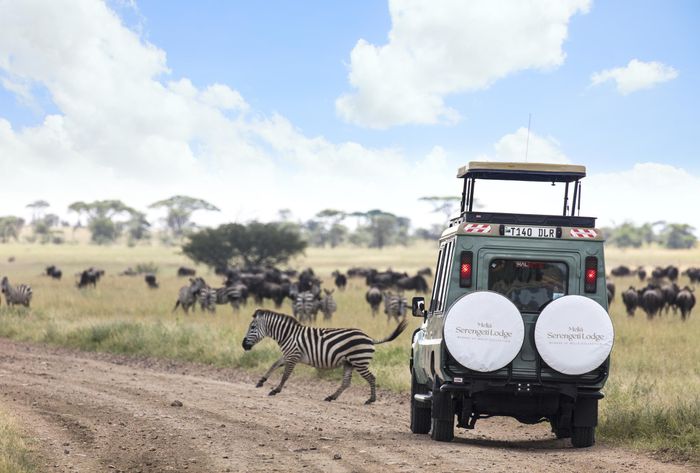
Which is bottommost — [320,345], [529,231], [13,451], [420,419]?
[13,451]

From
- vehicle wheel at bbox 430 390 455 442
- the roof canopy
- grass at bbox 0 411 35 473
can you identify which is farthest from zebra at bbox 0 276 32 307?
vehicle wheel at bbox 430 390 455 442

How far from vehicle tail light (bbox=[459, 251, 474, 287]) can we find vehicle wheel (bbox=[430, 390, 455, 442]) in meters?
1.19

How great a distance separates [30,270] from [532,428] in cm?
8076

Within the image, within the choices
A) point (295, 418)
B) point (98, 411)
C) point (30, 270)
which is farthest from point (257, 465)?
point (30, 270)

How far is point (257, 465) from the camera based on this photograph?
958 cm

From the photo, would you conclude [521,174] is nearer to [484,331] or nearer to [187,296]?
[484,331]

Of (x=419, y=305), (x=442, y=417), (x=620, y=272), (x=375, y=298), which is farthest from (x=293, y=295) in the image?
(x=620, y=272)

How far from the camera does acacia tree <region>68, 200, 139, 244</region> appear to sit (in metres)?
144

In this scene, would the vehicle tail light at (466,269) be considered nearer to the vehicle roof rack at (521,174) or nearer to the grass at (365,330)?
the vehicle roof rack at (521,174)

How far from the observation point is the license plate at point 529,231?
10789 millimetres

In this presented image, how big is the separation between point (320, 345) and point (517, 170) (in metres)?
6.23

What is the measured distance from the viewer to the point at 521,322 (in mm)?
10172

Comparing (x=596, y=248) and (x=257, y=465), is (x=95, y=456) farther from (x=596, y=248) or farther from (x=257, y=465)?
(x=596, y=248)

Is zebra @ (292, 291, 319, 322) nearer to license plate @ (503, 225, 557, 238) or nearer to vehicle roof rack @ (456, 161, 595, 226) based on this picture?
vehicle roof rack @ (456, 161, 595, 226)
